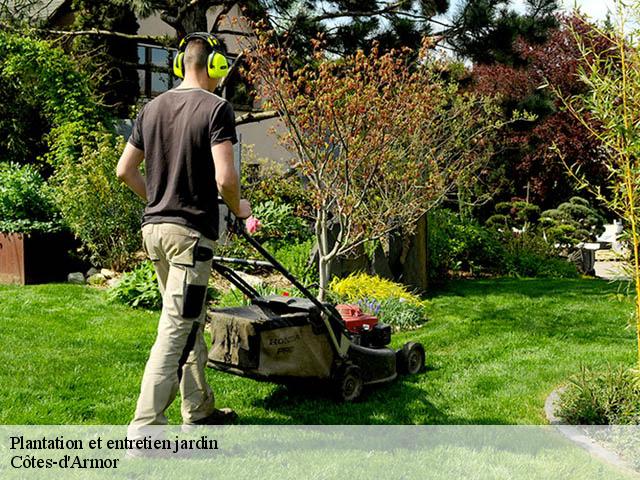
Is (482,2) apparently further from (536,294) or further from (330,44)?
(536,294)

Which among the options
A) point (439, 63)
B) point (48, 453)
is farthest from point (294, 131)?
point (48, 453)

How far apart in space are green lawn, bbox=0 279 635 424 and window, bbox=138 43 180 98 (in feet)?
27.3

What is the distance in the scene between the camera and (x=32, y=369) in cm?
504

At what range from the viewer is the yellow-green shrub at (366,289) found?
7.66 metres

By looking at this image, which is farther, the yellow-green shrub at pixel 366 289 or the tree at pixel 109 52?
the tree at pixel 109 52

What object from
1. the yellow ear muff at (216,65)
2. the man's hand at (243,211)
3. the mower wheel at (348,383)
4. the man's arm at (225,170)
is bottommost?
the mower wheel at (348,383)

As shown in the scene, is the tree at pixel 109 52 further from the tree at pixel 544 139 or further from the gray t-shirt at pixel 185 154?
the gray t-shirt at pixel 185 154

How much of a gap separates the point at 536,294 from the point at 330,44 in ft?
16.0

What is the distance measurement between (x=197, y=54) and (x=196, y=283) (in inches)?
44.1

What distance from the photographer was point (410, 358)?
17.5 feet

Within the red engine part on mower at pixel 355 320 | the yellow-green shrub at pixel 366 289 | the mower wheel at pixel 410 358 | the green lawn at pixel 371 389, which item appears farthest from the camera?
the yellow-green shrub at pixel 366 289

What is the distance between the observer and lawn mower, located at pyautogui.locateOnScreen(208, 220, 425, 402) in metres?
4.06

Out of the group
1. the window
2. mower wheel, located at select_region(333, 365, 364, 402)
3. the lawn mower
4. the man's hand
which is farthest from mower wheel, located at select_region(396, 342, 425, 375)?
the window

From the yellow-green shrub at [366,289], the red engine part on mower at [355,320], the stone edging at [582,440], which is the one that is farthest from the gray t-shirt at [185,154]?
the yellow-green shrub at [366,289]
